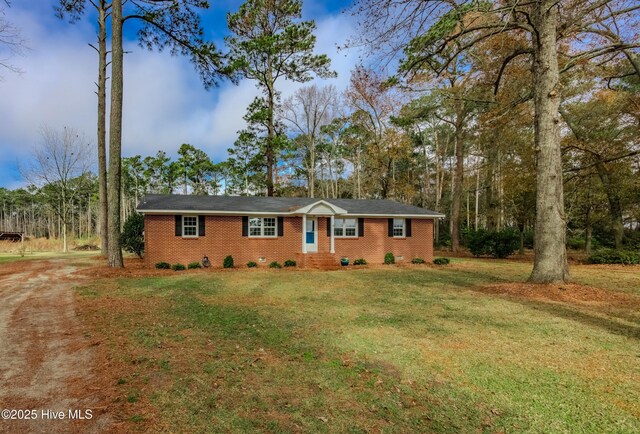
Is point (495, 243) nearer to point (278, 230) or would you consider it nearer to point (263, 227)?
point (278, 230)

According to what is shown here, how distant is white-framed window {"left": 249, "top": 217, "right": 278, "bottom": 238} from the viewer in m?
16.7

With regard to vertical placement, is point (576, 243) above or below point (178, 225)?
below

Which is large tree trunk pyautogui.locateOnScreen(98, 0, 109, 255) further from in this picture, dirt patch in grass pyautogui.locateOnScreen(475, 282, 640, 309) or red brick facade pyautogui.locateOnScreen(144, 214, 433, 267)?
dirt patch in grass pyautogui.locateOnScreen(475, 282, 640, 309)

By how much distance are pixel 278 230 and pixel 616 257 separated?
1722 cm

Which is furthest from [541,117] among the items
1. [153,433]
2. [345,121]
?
Answer: [345,121]

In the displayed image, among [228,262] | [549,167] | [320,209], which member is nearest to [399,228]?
[320,209]

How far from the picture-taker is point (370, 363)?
13.8ft

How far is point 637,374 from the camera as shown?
3.89m

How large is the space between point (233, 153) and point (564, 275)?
29.1 meters

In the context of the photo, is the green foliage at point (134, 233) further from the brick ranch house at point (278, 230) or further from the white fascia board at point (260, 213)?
the white fascia board at point (260, 213)

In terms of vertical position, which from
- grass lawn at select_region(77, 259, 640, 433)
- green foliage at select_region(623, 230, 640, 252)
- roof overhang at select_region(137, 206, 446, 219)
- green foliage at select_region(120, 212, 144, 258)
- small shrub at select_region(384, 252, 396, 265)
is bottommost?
small shrub at select_region(384, 252, 396, 265)


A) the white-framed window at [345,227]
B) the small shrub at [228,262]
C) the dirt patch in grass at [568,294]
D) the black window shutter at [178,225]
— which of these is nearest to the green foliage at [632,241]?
the dirt patch in grass at [568,294]

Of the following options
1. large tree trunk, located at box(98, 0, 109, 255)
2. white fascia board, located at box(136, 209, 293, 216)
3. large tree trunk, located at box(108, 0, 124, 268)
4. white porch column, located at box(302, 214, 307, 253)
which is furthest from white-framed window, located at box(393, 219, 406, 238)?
large tree trunk, located at box(98, 0, 109, 255)

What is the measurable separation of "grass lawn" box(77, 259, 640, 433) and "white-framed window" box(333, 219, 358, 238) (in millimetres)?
9678
